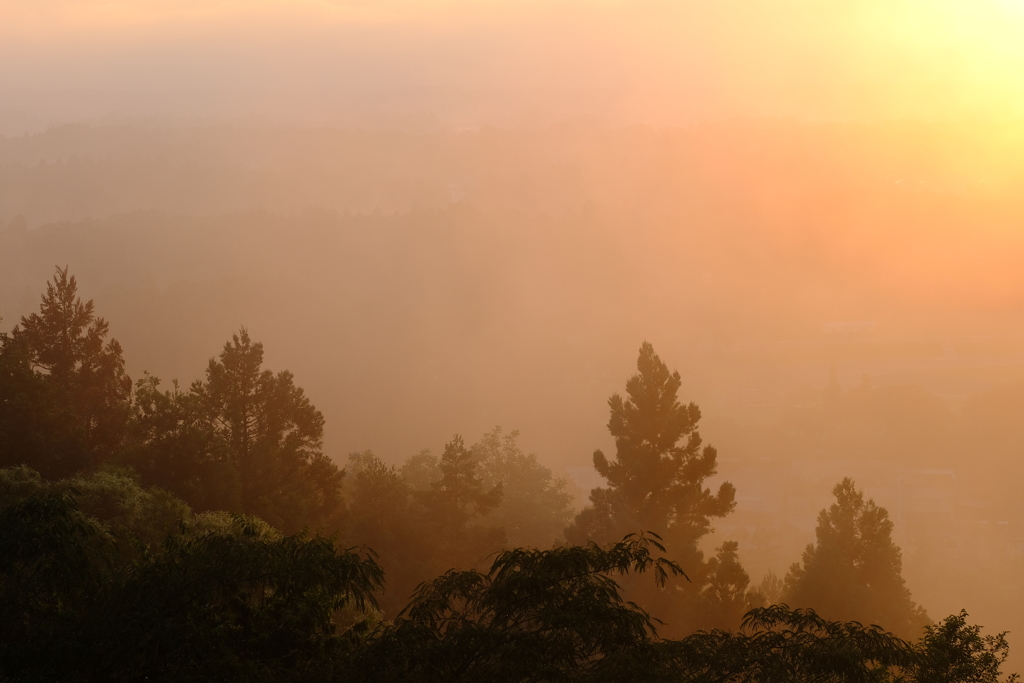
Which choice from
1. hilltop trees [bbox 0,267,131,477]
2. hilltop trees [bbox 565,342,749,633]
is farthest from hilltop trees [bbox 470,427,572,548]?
hilltop trees [bbox 0,267,131,477]

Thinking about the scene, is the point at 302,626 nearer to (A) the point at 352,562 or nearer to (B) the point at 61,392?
(A) the point at 352,562

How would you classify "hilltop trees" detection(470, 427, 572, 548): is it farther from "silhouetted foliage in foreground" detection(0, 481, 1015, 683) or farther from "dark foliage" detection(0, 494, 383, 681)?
"dark foliage" detection(0, 494, 383, 681)

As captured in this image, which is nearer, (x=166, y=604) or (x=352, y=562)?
(x=166, y=604)

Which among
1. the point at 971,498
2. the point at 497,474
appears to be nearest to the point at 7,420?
the point at 497,474

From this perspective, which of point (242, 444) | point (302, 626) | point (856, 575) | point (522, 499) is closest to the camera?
point (302, 626)

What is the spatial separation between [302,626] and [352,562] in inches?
35.7

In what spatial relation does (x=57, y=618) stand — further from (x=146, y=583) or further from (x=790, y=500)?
(x=790, y=500)

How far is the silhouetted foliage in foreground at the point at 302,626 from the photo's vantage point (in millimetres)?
8844

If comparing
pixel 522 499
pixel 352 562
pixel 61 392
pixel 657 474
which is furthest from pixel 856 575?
pixel 61 392

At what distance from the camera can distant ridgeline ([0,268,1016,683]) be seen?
365 inches

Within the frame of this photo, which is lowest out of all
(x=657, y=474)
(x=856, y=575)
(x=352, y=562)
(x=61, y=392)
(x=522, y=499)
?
(x=352, y=562)

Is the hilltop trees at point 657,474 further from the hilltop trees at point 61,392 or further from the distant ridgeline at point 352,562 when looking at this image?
the hilltop trees at point 61,392

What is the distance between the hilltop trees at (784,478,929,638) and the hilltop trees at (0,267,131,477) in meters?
22.4

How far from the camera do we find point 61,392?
2764cm
